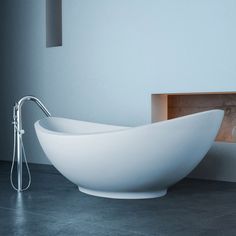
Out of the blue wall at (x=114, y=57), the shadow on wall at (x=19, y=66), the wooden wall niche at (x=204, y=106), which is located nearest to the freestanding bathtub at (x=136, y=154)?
the blue wall at (x=114, y=57)

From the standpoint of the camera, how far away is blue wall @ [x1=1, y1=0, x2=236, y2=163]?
346 centimetres

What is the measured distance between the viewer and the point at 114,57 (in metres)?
4.03

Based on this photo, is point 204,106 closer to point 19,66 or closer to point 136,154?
point 136,154

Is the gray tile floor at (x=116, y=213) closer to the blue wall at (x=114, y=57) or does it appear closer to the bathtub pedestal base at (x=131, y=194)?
the bathtub pedestal base at (x=131, y=194)

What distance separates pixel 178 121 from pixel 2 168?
2.41 metres

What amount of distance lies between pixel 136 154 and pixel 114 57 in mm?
1555

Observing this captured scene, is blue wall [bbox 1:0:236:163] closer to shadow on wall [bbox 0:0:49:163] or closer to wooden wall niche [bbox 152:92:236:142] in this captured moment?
shadow on wall [bbox 0:0:49:163]

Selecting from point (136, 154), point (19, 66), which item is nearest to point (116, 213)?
point (136, 154)

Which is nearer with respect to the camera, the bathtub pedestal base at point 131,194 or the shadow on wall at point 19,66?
the bathtub pedestal base at point 131,194

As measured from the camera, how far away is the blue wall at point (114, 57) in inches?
136

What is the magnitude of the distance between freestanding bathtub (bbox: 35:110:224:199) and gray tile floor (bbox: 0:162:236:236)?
3.8 inches

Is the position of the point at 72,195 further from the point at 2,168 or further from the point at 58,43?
the point at 58,43

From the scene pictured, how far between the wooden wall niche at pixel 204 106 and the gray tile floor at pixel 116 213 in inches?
24.2

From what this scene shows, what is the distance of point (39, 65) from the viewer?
4.66 m
